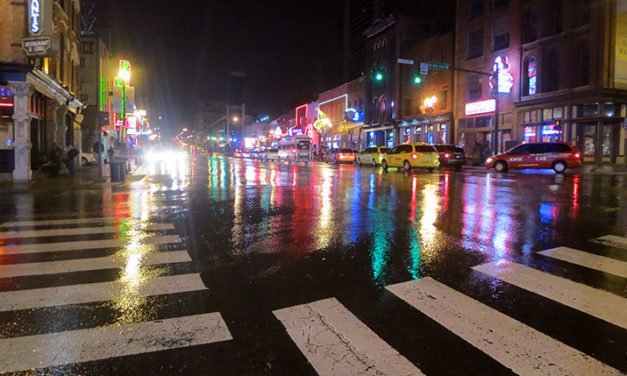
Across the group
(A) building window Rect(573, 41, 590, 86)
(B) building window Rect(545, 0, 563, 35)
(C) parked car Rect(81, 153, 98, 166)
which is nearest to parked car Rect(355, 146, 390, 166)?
(A) building window Rect(573, 41, 590, 86)

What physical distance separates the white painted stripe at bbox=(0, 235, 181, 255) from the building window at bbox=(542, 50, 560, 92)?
31965 millimetres

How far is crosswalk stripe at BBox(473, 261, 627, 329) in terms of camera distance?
4.57m

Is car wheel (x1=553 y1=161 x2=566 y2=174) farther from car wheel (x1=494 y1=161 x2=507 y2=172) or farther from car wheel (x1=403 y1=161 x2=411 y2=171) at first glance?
car wheel (x1=403 y1=161 x2=411 y2=171)

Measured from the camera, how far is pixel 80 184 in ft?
65.0

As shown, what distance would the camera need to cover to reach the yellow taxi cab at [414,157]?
29062 millimetres

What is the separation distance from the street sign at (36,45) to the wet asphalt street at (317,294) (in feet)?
34.9

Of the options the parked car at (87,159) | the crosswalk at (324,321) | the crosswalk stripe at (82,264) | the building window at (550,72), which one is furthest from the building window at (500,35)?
the crosswalk stripe at (82,264)

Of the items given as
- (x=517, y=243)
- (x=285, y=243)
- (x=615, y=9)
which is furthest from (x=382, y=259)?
(x=615, y=9)

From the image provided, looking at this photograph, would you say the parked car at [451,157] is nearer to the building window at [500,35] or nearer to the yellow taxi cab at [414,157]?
the yellow taxi cab at [414,157]

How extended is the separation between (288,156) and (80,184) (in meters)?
35.5

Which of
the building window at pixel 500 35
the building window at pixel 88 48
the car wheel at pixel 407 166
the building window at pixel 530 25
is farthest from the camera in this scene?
the building window at pixel 88 48

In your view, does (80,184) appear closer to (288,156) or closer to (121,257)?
(121,257)

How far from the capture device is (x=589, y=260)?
Answer: 646cm

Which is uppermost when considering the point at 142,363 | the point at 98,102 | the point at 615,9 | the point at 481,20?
the point at 481,20
